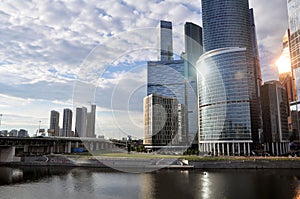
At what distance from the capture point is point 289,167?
118 feet

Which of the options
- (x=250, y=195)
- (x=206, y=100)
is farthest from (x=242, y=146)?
(x=250, y=195)

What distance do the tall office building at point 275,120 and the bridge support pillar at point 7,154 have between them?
6419 centimetres

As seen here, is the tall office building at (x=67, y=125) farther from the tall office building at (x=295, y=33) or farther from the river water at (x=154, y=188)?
the tall office building at (x=295, y=33)

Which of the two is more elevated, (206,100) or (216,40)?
(216,40)

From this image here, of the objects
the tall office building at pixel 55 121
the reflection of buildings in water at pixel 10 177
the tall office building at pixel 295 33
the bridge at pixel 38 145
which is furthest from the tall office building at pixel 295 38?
the tall office building at pixel 55 121

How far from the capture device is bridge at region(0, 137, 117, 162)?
4516 cm

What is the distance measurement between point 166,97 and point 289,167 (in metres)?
20.9

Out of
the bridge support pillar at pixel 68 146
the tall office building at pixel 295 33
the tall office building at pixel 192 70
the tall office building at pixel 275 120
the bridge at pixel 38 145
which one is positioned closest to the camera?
the tall office building at pixel 192 70

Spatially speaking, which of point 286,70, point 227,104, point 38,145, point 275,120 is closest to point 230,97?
point 227,104

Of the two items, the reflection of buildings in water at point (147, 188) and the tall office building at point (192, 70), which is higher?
the tall office building at point (192, 70)

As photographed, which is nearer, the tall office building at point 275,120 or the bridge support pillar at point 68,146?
A: the bridge support pillar at point 68,146

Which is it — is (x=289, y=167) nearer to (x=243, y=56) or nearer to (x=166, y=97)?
(x=166, y=97)

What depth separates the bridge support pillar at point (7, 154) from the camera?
4466cm

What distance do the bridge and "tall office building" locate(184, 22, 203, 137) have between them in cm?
1387
